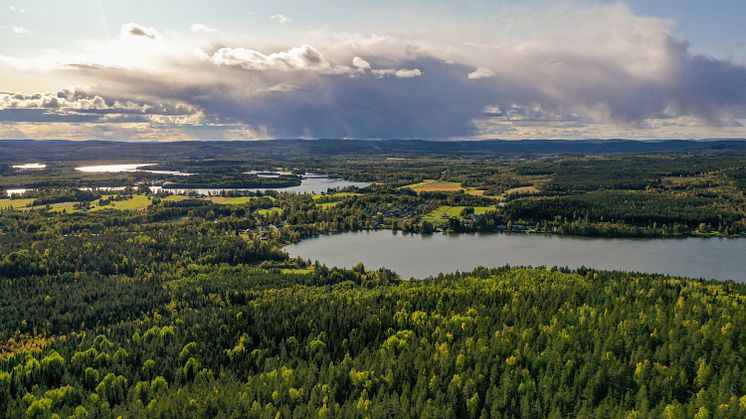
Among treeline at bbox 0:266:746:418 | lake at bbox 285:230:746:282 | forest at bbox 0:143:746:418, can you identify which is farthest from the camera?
lake at bbox 285:230:746:282

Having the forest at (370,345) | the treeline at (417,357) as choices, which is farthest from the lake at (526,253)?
the treeline at (417,357)

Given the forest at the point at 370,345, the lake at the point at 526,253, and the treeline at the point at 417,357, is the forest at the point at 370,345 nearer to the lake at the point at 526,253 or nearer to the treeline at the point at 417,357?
the treeline at the point at 417,357

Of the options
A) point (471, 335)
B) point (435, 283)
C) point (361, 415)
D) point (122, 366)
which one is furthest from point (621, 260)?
point (122, 366)

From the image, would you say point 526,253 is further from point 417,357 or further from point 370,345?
point 417,357

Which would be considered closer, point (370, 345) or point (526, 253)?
point (370, 345)

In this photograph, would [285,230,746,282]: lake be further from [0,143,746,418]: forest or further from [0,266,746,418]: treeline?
[0,266,746,418]: treeline

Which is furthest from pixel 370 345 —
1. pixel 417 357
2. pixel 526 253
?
pixel 526 253

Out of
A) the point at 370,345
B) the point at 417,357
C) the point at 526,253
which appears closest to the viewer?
the point at 417,357

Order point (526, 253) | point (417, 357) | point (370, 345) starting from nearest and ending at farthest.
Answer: point (417, 357) → point (370, 345) → point (526, 253)

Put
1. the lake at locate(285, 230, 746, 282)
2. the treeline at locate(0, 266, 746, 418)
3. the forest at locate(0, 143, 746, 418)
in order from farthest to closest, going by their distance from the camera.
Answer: the lake at locate(285, 230, 746, 282)
the forest at locate(0, 143, 746, 418)
the treeline at locate(0, 266, 746, 418)

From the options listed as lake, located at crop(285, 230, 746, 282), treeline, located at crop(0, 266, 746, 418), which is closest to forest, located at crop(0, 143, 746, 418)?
treeline, located at crop(0, 266, 746, 418)
